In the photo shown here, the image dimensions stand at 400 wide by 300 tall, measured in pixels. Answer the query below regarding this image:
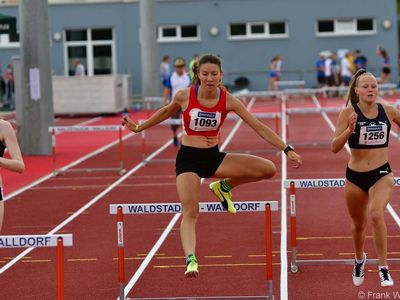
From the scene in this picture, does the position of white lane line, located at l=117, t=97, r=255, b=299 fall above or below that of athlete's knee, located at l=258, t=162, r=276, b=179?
below

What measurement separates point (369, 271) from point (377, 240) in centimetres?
169

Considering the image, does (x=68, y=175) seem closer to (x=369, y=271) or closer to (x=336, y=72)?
(x=369, y=271)

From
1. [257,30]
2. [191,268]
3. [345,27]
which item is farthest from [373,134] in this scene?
[257,30]

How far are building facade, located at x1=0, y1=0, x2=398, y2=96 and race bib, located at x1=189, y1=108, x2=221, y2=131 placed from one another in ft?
147

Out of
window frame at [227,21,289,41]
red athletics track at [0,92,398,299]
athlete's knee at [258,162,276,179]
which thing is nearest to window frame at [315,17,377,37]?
window frame at [227,21,289,41]

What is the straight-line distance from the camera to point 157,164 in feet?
77.6

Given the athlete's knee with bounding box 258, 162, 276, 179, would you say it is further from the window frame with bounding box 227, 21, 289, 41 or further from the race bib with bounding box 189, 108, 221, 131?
the window frame with bounding box 227, 21, 289, 41

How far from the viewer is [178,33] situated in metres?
55.7

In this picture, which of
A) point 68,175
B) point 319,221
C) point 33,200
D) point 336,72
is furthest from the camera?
point 336,72

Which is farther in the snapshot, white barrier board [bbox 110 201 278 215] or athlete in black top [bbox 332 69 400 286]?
athlete in black top [bbox 332 69 400 286]

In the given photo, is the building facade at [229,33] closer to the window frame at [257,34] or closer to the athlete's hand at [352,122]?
the window frame at [257,34]

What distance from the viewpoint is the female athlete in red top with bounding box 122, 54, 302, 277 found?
374 inches

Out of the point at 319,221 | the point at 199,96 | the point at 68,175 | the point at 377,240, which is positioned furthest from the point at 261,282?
the point at 68,175

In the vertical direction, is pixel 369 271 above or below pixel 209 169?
below
